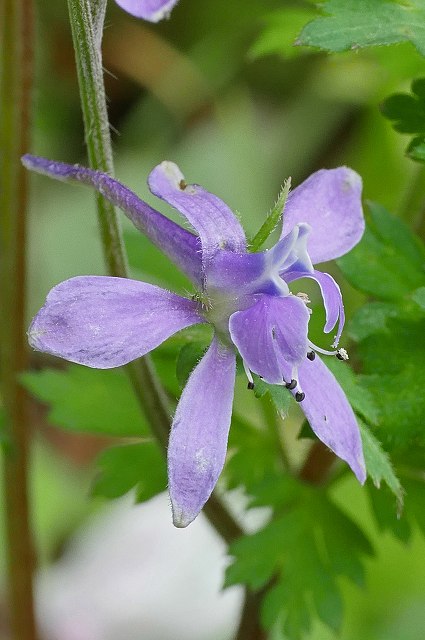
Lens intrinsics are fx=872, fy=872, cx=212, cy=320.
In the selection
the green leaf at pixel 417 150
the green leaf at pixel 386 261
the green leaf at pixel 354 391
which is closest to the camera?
the green leaf at pixel 354 391

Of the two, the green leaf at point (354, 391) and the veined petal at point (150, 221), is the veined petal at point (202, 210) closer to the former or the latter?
Result: the veined petal at point (150, 221)

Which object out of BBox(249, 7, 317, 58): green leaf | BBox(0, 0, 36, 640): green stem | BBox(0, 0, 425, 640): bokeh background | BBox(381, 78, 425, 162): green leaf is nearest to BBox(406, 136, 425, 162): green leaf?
BBox(381, 78, 425, 162): green leaf

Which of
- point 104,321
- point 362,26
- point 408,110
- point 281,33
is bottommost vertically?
point 104,321

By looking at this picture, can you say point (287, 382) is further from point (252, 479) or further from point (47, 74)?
point (47, 74)

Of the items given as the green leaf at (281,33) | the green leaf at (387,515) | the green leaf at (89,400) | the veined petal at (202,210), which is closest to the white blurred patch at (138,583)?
the green leaf at (89,400)

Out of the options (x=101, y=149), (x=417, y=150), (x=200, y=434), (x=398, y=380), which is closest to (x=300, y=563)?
(x=398, y=380)

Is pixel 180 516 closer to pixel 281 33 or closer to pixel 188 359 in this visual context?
pixel 188 359

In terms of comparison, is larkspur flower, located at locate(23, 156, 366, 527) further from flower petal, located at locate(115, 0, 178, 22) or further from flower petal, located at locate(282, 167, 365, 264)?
flower petal, located at locate(115, 0, 178, 22)
